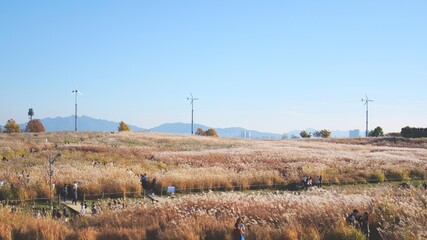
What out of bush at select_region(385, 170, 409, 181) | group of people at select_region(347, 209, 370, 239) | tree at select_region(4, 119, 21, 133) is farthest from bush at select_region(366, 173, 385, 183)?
tree at select_region(4, 119, 21, 133)

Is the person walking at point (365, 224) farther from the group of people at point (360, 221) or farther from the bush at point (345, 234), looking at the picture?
the bush at point (345, 234)

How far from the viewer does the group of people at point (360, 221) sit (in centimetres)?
1348

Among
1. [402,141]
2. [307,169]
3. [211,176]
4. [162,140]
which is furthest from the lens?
[402,141]

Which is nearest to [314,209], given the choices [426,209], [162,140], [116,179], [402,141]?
[426,209]

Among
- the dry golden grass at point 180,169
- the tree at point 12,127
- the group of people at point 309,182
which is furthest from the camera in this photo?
the tree at point 12,127

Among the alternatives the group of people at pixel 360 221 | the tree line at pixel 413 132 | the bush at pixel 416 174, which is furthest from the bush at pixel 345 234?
the tree line at pixel 413 132

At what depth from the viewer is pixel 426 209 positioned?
13.8 m

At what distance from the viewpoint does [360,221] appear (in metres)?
13.9

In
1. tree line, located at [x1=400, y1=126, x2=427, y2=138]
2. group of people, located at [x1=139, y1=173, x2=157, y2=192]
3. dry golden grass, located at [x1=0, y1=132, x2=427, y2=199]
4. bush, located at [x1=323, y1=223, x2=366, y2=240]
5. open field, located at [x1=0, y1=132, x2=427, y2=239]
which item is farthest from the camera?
tree line, located at [x1=400, y1=126, x2=427, y2=138]

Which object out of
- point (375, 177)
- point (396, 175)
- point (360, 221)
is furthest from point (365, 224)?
point (396, 175)

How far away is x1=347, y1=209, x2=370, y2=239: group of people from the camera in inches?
531

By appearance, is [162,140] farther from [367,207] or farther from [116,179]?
[367,207]

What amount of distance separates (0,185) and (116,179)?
666cm

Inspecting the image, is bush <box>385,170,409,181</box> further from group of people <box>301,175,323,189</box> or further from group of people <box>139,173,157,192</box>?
group of people <box>139,173,157,192</box>
